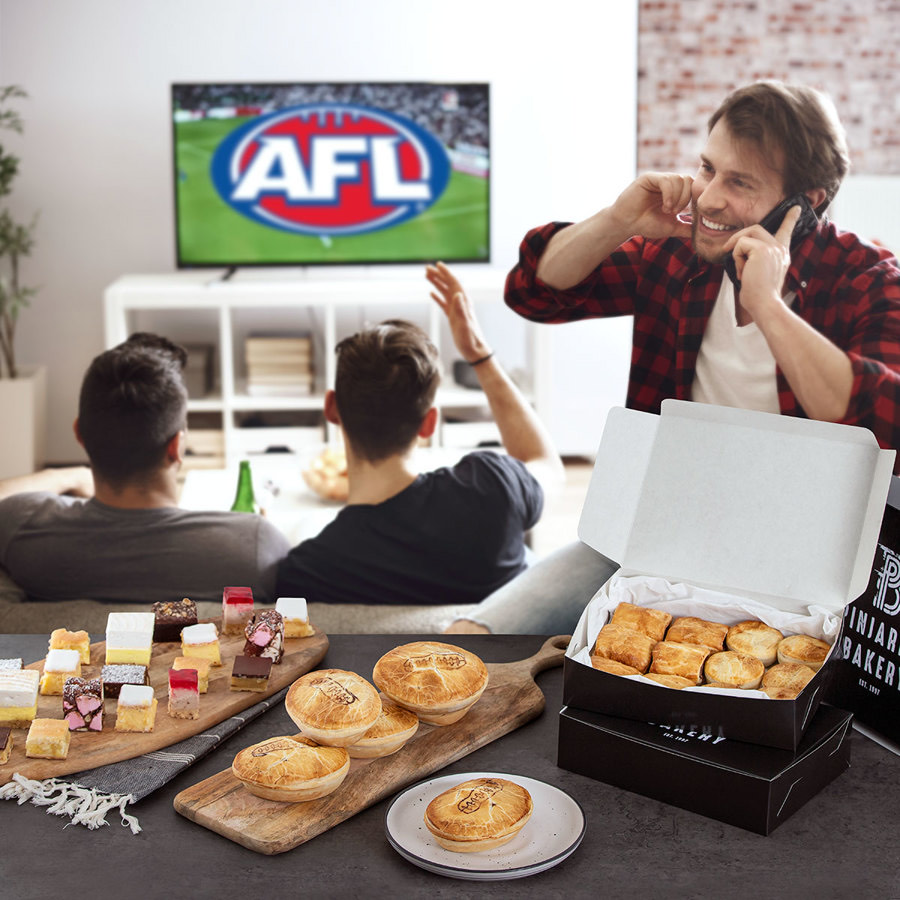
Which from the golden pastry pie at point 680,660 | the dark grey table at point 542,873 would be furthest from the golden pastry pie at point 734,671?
the dark grey table at point 542,873

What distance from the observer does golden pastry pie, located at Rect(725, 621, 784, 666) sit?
1.11 m

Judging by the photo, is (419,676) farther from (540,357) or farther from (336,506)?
(540,357)


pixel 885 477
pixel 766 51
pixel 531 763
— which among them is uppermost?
pixel 766 51

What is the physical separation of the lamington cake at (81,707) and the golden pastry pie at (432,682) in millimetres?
276

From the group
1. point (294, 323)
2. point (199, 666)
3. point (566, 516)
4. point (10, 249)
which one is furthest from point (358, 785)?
point (10, 249)

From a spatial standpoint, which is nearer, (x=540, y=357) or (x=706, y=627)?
(x=706, y=627)

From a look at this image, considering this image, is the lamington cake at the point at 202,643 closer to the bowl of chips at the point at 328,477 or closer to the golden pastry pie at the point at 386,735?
the golden pastry pie at the point at 386,735

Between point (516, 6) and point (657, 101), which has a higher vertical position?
point (516, 6)

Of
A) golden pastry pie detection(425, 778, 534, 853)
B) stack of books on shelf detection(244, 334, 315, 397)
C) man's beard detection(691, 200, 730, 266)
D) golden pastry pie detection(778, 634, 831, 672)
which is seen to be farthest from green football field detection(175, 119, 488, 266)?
golden pastry pie detection(425, 778, 534, 853)

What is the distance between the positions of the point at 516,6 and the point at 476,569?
141 inches

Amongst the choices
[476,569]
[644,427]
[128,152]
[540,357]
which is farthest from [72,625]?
[128,152]

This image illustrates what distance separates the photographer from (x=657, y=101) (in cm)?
492

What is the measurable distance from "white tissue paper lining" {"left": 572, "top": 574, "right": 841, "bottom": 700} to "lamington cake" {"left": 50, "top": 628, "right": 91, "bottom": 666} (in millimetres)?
554

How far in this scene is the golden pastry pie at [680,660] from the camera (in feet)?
3.56
